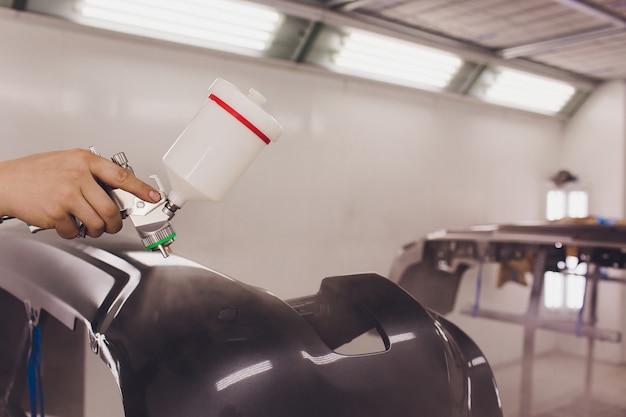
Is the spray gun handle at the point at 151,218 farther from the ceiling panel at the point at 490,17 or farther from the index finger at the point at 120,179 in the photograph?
the ceiling panel at the point at 490,17

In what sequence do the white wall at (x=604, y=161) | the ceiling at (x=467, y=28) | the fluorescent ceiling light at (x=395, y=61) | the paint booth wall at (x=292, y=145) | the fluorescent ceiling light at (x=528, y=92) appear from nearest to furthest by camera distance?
the paint booth wall at (x=292, y=145), the ceiling at (x=467, y=28), the fluorescent ceiling light at (x=395, y=61), the fluorescent ceiling light at (x=528, y=92), the white wall at (x=604, y=161)

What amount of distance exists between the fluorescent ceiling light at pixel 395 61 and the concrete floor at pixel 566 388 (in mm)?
1686

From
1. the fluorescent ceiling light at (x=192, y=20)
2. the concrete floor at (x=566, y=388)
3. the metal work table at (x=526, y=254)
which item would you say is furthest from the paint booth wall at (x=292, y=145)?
the concrete floor at (x=566, y=388)

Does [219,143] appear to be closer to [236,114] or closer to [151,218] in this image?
[236,114]

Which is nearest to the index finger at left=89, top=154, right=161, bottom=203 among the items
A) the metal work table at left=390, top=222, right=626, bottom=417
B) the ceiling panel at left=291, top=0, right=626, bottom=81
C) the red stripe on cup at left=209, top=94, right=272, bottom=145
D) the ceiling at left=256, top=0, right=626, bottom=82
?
the red stripe on cup at left=209, top=94, right=272, bottom=145

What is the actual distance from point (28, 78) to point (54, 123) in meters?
0.16

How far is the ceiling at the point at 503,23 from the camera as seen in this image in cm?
251

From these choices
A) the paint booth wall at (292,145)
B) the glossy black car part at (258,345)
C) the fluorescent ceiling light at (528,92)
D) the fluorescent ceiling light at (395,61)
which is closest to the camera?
the glossy black car part at (258,345)

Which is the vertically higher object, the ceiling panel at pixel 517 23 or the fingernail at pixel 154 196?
the ceiling panel at pixel 517 23

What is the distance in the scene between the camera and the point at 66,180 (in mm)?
840

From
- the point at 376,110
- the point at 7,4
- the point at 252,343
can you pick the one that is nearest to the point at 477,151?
the point at 376,110

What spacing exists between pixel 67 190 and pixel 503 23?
8.05ft

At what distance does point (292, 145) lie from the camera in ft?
8.54

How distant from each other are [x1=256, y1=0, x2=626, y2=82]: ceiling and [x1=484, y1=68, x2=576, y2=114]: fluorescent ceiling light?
0.38 ft
